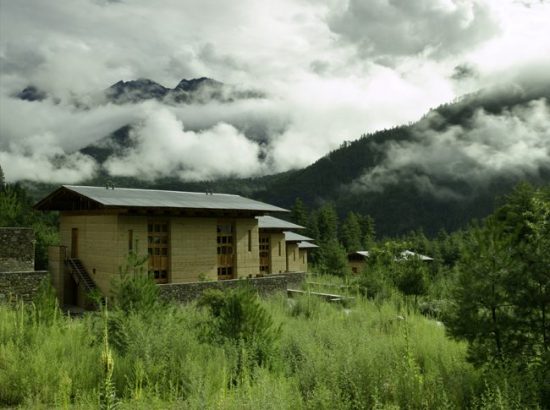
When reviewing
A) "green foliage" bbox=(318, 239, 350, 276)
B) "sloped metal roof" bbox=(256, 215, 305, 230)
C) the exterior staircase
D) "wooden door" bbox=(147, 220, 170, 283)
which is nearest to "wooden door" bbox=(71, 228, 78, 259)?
the exterior staircase

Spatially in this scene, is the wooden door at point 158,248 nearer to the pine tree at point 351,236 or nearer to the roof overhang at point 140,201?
the roof overhang at point 140,201

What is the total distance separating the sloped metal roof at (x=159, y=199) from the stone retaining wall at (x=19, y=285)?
409cm

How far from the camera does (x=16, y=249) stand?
16578mm

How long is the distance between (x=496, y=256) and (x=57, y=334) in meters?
8.01

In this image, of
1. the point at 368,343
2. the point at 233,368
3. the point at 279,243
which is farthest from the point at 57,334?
the point at 279,243

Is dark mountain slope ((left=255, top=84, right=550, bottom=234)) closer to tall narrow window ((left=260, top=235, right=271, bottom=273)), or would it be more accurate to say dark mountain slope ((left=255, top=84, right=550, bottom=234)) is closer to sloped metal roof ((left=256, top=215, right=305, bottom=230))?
sloped metal roof ((left=256, top=215, right=305, bottom=230))

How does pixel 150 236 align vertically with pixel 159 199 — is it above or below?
below

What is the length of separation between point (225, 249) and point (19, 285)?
10406 mm

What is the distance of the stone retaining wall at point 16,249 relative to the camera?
1628 centimetres

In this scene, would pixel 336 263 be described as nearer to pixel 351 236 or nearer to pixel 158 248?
pixel 158 248

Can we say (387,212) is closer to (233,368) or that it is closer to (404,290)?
(404,290)

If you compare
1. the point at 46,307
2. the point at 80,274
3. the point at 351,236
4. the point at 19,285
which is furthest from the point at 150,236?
the point at 351,236

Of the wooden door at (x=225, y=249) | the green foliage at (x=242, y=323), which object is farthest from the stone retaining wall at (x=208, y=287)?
the green foliage at (x=242, y=323)

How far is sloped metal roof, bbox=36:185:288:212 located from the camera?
1934 centimetres
